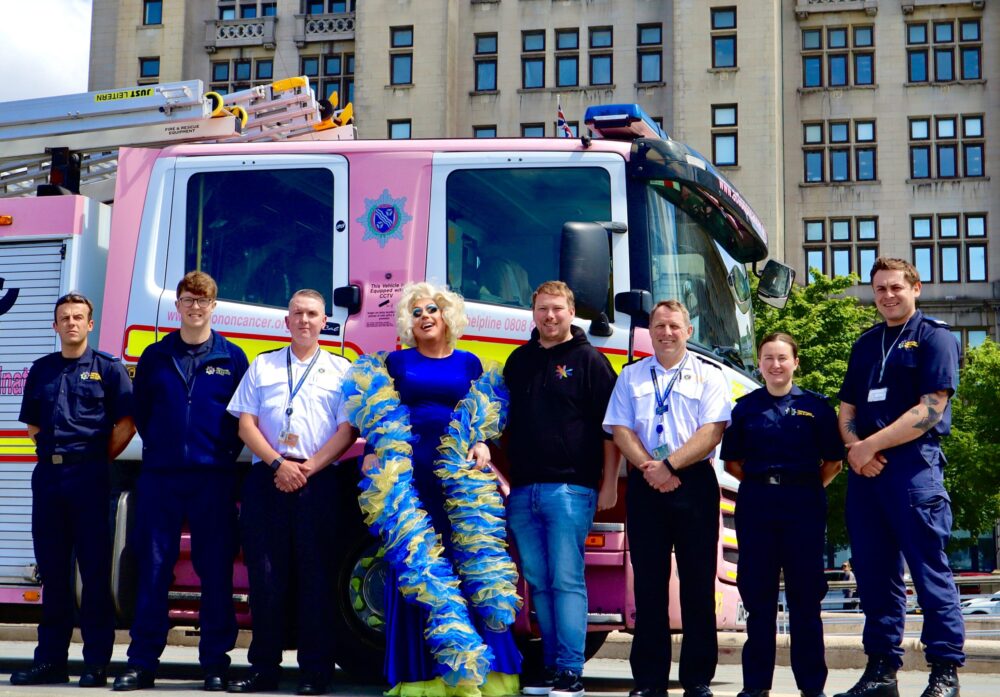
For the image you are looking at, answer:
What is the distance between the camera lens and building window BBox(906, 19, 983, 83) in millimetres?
42500

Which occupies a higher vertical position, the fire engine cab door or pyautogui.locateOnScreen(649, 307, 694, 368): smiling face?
the fire engine cab door

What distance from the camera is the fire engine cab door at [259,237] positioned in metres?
7.70

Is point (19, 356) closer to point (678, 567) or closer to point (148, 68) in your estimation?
point (678, 567)

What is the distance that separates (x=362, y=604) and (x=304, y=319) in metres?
1.72

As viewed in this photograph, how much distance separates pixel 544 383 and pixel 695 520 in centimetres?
104

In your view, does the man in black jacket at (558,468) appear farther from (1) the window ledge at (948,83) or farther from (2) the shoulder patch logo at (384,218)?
(1) the window ledge at (948,83)

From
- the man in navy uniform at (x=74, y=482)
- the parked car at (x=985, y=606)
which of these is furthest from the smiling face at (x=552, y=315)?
the parked car at (x=985, y=606)

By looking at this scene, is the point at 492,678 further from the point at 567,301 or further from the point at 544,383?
the point at 567,301

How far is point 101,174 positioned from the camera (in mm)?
8820

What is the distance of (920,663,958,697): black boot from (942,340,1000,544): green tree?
25.8 metres

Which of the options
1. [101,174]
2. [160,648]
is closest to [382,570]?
[160,648]

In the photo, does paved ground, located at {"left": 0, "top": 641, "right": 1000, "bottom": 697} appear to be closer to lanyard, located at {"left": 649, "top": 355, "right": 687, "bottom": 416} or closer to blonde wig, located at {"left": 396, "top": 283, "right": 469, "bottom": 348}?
lanyard, located at {"left": 649, "top": 355, "right": 687, "bottom": 416}

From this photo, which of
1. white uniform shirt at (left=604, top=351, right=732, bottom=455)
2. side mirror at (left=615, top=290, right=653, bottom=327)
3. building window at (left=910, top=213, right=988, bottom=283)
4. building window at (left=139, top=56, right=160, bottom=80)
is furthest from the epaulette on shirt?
building window at (left=139, top=56, right=160, bottom=80)

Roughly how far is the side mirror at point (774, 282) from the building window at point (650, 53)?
115ft
